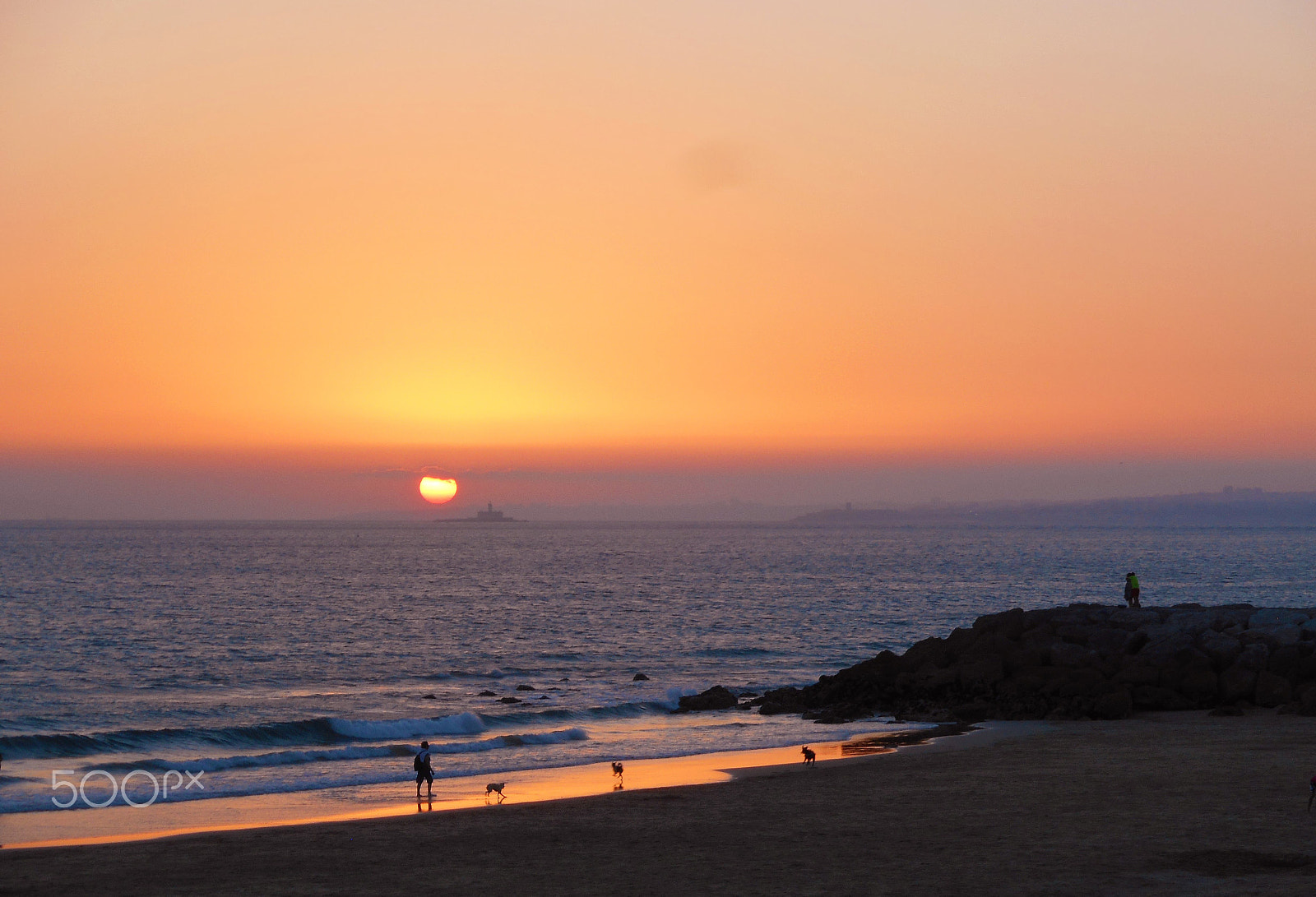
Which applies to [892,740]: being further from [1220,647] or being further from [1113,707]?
[1220,647]

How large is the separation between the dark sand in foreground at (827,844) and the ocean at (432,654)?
6.14m

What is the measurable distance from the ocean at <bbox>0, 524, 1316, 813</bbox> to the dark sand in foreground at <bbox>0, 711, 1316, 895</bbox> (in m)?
6.14

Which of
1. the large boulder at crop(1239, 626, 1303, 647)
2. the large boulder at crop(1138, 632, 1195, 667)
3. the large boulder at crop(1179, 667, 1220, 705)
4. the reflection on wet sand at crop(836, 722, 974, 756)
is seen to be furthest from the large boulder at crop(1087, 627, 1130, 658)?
the reflection on wet sand at crop(836, 722, 974, 756)

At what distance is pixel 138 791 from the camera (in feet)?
74.6

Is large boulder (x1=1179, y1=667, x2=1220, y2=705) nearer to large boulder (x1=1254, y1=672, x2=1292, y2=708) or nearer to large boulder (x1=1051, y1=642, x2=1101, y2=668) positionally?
large boulder (x1=1254, y1=672, x2=1292, y2=708)

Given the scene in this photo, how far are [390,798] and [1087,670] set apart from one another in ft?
65.9

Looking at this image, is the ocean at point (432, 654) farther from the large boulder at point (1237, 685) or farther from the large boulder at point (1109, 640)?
the large boulder at point (1237, 685)

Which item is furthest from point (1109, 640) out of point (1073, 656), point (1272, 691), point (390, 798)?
point (390, 798)

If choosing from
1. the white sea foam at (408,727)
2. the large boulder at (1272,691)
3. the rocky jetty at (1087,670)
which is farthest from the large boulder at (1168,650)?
the white sea foam at (408,727)

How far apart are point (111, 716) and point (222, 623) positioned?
100 feet

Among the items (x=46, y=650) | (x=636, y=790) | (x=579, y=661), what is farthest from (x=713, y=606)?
(x=636, y=790)

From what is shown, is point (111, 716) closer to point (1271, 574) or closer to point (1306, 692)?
point (1306, 692)

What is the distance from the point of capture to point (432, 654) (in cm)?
5131

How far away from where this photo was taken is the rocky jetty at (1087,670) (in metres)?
29.7
